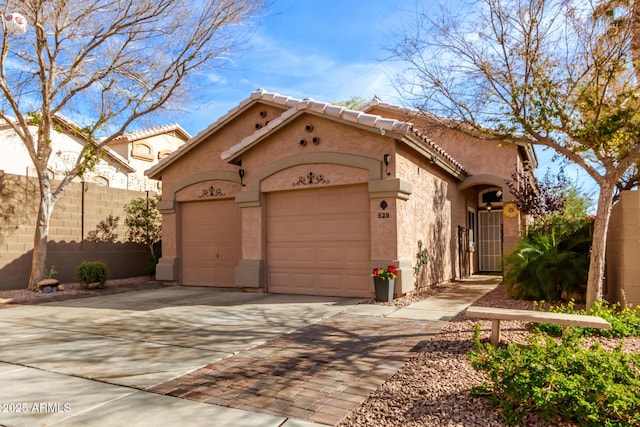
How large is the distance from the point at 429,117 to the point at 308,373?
625 centimetres

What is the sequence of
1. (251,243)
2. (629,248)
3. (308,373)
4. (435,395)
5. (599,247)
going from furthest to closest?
1. (251,243)
2. (629,248)
3. (599,247)
4. (308,373)
5. (435,395)

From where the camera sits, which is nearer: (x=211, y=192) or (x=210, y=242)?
(x=211, y=192)

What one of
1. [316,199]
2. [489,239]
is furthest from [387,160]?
[489,239]

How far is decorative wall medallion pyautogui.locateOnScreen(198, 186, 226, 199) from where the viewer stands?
13.4 metres

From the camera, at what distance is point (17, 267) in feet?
42.8

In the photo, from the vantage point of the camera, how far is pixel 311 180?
435 inches

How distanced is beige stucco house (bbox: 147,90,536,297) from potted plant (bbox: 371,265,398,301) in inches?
9.4

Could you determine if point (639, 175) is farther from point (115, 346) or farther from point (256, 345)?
point (115, 346)

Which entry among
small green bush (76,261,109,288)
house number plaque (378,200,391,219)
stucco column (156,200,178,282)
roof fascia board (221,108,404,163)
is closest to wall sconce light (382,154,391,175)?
roof fascia board (221,108,404,163)

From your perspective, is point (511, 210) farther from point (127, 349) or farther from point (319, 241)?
point (127, 349)

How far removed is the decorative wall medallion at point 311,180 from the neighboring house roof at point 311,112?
1441mm

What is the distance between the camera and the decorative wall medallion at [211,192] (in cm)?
1344

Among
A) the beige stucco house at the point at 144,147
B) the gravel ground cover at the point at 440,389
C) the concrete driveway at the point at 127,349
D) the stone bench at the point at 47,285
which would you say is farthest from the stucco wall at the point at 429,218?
the beige stucco house at the point at 144,147

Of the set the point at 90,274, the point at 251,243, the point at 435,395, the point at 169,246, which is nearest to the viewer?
the point at 435,395
